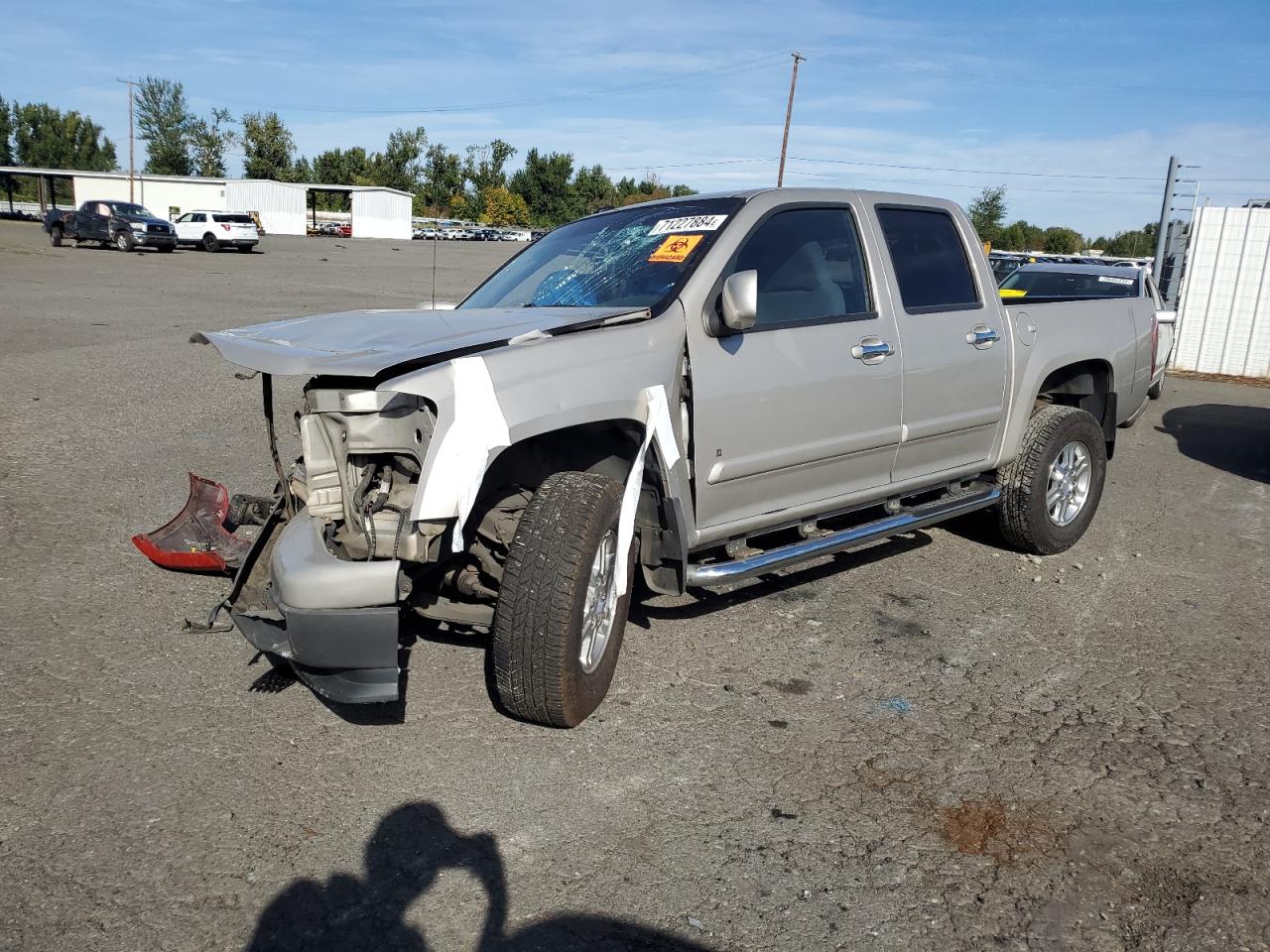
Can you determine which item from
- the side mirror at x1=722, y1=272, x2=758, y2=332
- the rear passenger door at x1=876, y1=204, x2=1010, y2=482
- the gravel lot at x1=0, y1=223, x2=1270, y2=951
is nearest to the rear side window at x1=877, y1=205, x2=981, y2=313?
the rear passenger door at x1=876, y1=204, x2=1010, y2=482

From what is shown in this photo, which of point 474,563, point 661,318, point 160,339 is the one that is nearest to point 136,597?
point 474,563

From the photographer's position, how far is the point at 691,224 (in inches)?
177

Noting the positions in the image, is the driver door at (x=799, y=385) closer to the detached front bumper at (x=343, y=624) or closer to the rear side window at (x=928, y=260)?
the rear side window at (x=928, y=260)

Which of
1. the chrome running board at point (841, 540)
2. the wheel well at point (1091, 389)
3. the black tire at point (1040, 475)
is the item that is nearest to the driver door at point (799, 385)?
the chrome running board at point (841, 540)

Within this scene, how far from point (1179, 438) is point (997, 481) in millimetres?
5592

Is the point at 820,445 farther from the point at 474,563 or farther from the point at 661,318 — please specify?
the point at 474,563

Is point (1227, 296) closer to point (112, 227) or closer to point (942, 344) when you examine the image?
point (942, 344)

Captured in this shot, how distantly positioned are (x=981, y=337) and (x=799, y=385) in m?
1.46

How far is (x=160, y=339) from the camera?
42.2 feet

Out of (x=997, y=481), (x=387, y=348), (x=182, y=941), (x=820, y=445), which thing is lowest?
(x=182, y=941)

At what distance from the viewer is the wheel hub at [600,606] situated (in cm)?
360

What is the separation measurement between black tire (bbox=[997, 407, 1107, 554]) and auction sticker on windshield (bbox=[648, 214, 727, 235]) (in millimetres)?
2386

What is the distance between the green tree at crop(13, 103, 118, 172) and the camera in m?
102

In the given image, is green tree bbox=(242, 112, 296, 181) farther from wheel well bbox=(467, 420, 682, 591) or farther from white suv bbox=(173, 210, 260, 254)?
wheel well bbox=(467, 420, 682, 591)
